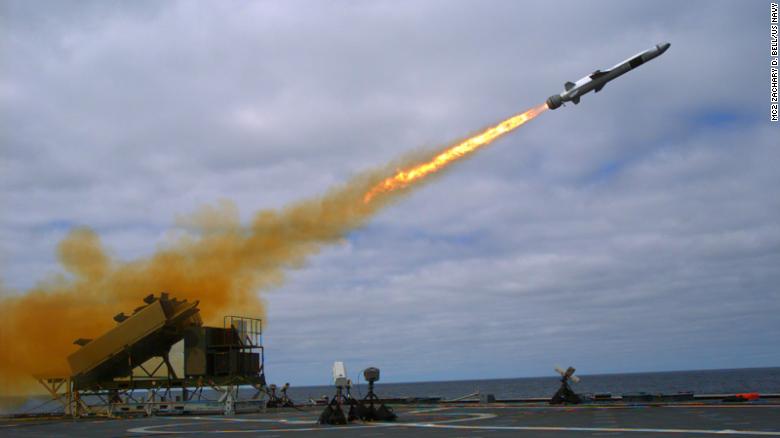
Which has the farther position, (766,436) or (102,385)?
(102,385)

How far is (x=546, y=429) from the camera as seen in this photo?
27.6 m

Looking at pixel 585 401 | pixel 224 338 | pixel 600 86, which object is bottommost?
pixel 585 401

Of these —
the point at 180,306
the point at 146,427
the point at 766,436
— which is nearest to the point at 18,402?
the point at 180,306

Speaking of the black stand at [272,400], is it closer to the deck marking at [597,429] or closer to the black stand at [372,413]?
the black stand at [372,413]

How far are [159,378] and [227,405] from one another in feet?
23.9

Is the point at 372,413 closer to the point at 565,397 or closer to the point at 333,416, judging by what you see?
the point at 333,416

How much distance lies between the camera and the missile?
3863cm

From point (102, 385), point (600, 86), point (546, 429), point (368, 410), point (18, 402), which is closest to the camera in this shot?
point (546, 429)

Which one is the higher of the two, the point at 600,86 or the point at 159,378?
the point at 600,86

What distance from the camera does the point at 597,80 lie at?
39500 millimetres

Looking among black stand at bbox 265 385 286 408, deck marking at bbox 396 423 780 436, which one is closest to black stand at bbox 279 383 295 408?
black stand at bbox 265 385 286 408

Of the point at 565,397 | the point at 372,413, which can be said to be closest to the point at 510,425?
the point at 372,413

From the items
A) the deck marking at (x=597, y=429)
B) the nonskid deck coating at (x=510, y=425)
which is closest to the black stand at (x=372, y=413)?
the nonskid deck coating at (x=510, y=425)

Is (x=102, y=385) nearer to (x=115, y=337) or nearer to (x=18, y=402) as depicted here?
(x=115, y=337)
